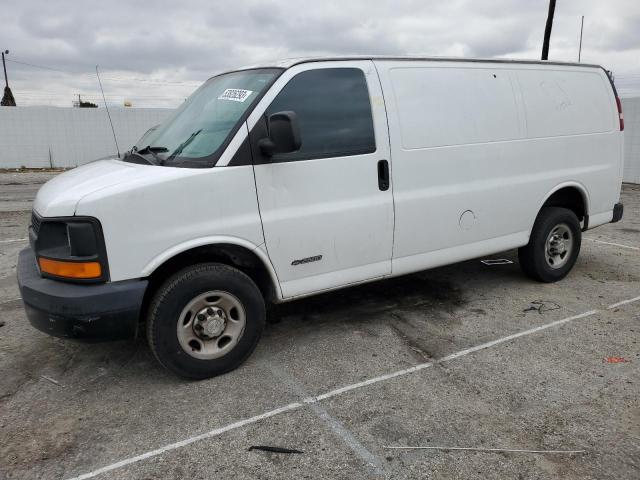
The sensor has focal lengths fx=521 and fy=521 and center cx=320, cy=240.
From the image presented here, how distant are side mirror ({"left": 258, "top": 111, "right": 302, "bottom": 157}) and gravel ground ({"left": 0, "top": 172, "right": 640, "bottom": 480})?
1560 millimetres

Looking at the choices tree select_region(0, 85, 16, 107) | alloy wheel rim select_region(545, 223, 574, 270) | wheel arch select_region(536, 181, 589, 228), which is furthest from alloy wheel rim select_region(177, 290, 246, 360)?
tree select_region(0, 85, 16, 107)

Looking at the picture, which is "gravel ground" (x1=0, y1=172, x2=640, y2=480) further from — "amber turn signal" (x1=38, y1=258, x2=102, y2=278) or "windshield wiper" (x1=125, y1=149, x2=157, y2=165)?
"windshield wiper" (x1=125, y1=149, x2=157, y2=165)

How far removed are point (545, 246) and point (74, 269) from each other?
14.1ft

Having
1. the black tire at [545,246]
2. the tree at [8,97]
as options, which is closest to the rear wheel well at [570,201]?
the black tire at [545,246]

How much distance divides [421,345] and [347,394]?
0.94 metres

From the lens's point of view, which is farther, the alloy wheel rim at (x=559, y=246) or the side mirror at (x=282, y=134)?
the alloy wheel rim at (x=559, y=246)

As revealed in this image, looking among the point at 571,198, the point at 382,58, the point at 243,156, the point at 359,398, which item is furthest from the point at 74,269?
the point at 571,198

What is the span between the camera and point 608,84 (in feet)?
18.2

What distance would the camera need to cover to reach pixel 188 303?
11.1 feet

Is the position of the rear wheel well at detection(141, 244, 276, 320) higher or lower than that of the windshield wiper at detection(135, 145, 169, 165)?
lower

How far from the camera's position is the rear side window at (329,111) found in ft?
12.1

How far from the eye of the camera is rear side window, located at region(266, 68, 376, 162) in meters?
3.68

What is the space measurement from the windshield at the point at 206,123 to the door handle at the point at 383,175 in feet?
3.36

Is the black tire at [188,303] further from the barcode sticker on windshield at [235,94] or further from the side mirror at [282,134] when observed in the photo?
the barcode sticker on windshield at [235,94]
